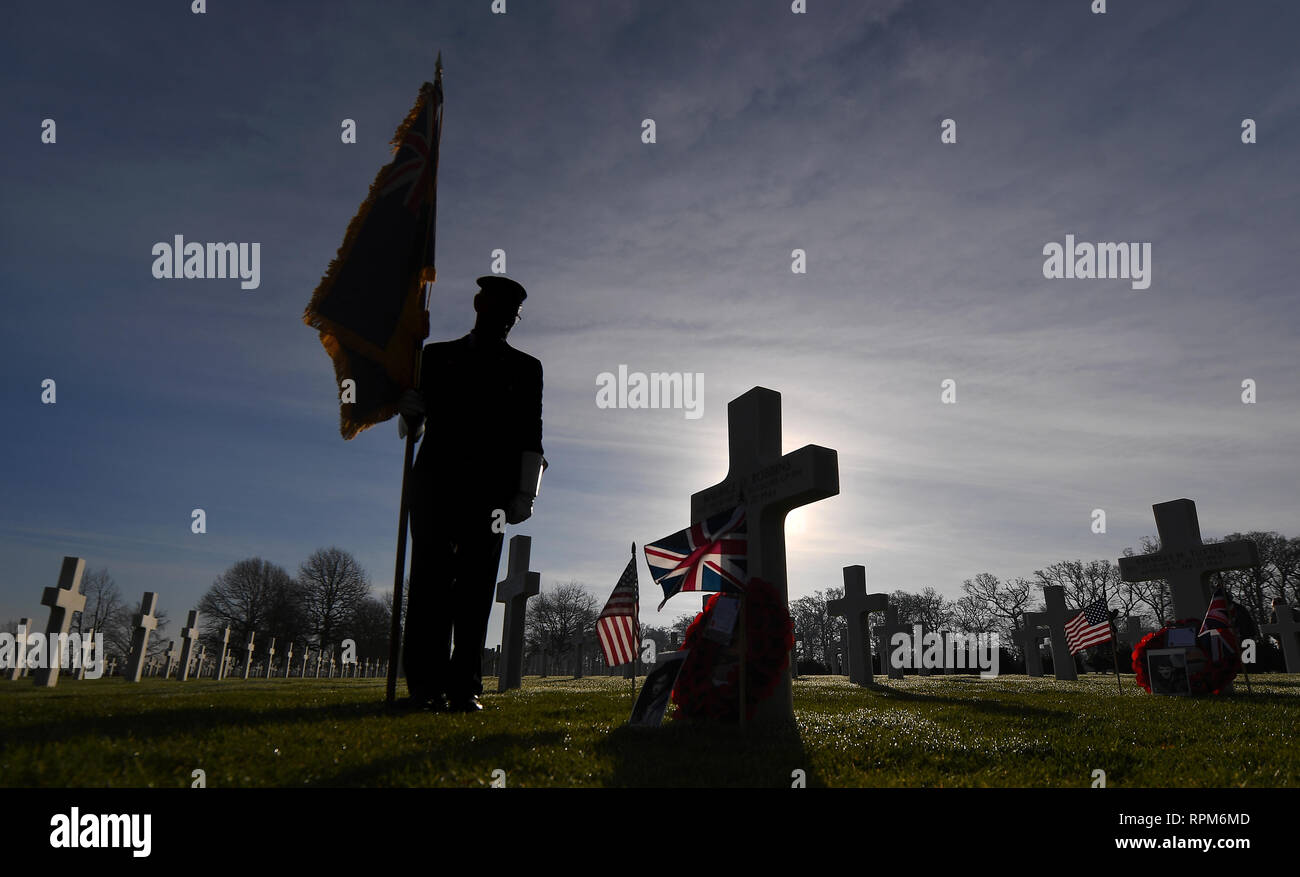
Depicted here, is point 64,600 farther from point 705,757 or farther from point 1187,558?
point 1187,558

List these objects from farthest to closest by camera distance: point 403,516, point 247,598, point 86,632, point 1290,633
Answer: point 247,598 → point 1290,633 → point 86,632 → point 403,516

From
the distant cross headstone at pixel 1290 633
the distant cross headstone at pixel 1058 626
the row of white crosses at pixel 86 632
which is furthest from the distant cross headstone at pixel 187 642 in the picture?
the distant cross headstone at pixel 1290 633

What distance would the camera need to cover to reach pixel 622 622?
7273mm

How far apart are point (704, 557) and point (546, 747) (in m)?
2.89

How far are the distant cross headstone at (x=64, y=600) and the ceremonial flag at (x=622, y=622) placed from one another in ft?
15.0

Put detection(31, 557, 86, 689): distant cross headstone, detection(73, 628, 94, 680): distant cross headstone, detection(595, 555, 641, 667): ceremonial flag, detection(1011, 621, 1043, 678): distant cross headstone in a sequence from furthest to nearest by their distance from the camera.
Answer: detection(1011, 621, 1043, 678): distant cross headstone
detection(595, 555, 641, 667): ceremonial flag
detection(31, 557, 86, 689): distant cross headstone
detection(73, 628, 94, 680): distant cross headstone

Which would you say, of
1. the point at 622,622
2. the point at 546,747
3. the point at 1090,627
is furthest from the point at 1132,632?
the point at 546,747

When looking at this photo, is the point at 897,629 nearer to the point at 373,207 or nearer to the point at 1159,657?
the point at 1159,657

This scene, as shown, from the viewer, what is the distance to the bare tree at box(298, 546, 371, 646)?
44.1 meters

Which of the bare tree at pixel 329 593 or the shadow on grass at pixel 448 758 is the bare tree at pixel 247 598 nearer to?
the bare tree at pixel 329 593

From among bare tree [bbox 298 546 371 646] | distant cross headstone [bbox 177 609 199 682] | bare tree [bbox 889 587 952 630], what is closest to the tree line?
bare tree [bbox 298 546 371 646]

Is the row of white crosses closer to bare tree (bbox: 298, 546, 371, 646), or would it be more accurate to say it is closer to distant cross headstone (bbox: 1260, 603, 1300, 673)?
bare tree (bbox: 298, 546, 371, 646)

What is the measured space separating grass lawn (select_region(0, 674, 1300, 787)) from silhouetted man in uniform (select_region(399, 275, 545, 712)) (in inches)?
20.1
